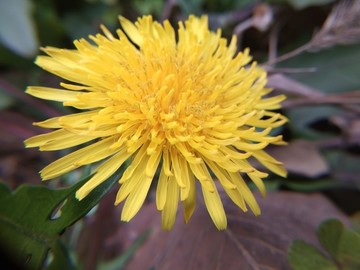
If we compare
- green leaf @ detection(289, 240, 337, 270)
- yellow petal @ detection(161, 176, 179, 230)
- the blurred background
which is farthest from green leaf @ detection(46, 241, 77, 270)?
green leaf @ detection(289, 240, 337, 270)

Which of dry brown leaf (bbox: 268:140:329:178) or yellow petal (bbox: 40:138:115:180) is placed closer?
yellow petal (bbox: 40:138:115:180)

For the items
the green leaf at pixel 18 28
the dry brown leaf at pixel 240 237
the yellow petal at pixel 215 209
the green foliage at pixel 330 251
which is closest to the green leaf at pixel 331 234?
the green foliage at pixel 330 251

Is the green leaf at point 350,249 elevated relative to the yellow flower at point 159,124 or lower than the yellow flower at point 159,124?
lower

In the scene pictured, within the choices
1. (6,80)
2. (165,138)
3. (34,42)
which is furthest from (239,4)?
(165,138)

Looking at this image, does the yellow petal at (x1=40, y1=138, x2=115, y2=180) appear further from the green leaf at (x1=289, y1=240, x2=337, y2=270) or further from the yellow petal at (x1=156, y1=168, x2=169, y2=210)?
the green leaf at (x1=289, y1=240, x2=337, y2=270)

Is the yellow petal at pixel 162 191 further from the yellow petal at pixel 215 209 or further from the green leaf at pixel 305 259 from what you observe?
the green leaf at pixel 305 259

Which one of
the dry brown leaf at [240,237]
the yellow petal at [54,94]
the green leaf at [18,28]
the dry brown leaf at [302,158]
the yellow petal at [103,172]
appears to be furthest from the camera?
the green leaf at [18,28]

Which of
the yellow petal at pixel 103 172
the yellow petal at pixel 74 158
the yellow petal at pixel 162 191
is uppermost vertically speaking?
the yellow petal at pixel 74 158
